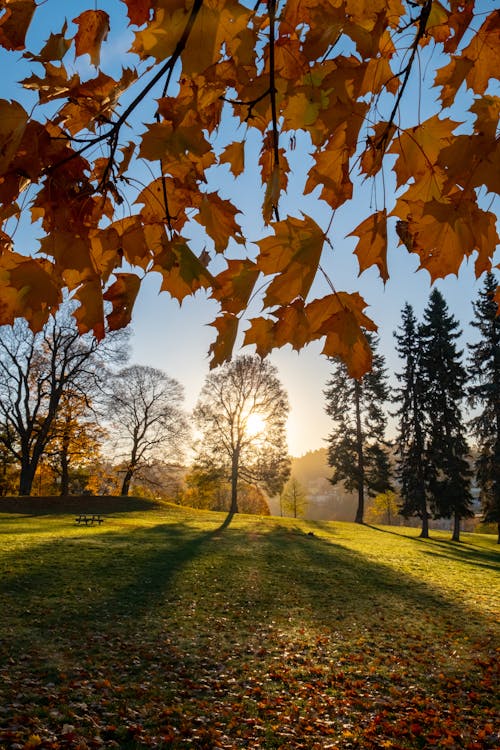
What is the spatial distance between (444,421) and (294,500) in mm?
30375

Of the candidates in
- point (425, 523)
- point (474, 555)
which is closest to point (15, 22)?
point (474, 555)

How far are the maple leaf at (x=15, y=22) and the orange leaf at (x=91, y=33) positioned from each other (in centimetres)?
17

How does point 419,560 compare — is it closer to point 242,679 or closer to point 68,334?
point 242,679

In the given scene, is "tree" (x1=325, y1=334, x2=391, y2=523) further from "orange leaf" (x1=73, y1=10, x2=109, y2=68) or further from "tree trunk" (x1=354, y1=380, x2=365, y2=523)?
"orange leaf" (x1=73, y1=10, x2=109, y2=68)

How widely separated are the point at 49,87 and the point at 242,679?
21.1ft

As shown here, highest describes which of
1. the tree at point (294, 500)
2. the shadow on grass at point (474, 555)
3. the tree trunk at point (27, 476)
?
the tree trunk at point (27, 476)

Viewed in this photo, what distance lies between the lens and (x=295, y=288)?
1231 millimetres

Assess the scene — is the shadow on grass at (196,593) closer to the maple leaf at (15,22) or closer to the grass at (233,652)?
the grass at (233,652)

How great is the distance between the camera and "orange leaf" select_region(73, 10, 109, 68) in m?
1.44

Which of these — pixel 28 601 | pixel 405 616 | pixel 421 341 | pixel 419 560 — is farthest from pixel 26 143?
pixel 421 341

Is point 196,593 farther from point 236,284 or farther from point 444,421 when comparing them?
point 444,421

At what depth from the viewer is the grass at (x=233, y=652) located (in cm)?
445

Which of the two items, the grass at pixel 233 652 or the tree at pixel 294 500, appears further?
the tree at pixel 294 500

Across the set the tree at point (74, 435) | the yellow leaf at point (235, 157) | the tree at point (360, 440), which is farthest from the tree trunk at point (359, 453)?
the yellow leaf at point (235, 157)
